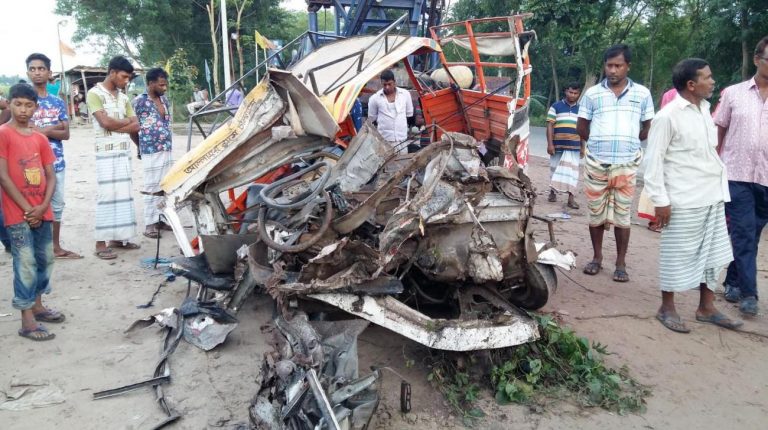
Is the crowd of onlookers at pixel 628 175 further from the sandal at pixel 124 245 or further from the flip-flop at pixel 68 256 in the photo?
the sandal at pixel 124 245

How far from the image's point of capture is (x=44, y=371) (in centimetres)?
304

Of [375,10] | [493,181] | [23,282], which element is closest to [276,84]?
[493,181]

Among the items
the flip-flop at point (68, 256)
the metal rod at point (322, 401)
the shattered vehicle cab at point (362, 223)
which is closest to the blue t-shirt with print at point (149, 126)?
the flip-flop at point (68, 256)

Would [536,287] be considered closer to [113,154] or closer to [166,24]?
[113,154]

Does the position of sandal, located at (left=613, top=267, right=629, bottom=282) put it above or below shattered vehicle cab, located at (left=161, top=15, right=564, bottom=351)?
below

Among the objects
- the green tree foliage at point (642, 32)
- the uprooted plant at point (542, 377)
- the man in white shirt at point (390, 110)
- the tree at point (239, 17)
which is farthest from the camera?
the tree at point (239, 17)

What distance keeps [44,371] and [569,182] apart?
5971mm

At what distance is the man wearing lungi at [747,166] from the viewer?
3.67 m

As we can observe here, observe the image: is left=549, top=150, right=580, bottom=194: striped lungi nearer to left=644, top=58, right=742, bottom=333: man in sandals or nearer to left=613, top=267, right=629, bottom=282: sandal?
left=613, top=267, right=629, bottom=282: sandal

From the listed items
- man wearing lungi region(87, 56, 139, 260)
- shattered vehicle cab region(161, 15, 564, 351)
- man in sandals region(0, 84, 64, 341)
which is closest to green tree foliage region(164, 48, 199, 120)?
man wearing lungi region(87, 56, 139, 260)

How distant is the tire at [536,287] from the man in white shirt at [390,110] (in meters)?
2.93

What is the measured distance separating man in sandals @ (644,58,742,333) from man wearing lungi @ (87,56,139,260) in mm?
4589

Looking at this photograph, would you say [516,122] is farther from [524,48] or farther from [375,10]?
[375,10]

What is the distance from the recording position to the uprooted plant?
277 centimetres
